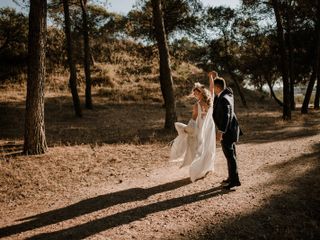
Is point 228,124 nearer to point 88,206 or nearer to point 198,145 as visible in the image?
point 198,145

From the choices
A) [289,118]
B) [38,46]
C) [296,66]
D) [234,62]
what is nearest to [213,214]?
[38,46]

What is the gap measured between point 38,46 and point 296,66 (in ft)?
89.7

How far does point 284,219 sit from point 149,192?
2.96m

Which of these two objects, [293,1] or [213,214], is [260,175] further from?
[293,1]

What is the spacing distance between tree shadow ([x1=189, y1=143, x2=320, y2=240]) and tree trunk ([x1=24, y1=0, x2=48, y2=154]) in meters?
6.43

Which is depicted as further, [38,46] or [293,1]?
[293,1]

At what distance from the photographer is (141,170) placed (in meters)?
9.84

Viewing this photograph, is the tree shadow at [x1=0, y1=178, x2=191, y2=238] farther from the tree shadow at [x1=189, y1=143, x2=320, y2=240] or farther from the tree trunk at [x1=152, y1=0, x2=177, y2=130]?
the tree trunk at [x1=152, y1=0, x2=177, y2=130]

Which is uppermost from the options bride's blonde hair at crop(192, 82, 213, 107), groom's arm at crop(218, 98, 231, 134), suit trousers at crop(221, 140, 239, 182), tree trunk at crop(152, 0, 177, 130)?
tree trunk at crop(152, 0, 177, 130)

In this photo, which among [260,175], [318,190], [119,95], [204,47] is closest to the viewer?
[318,190]

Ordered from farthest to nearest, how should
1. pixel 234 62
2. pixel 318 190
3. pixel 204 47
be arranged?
pixel 234 62 < pixel 204 47 < pixel 318 190

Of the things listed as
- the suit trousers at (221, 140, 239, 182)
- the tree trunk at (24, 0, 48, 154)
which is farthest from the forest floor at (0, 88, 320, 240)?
the tree trunk at (24, 0, 48, 154)

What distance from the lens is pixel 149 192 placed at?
7945 millimetres

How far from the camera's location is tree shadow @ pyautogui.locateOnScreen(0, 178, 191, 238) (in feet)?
21.1
